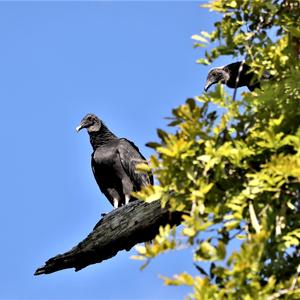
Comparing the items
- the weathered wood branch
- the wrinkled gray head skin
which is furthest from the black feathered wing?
the weathered wood branch

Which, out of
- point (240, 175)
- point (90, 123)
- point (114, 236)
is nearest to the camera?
point (240, 175)

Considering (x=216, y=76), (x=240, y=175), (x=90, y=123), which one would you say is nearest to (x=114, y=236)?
(x=240, y=175)

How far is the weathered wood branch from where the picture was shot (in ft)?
17.0

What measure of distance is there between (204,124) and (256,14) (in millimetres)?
958

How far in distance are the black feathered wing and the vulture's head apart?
991mm

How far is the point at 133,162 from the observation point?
7699 mm

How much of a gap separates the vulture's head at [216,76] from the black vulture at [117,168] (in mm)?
992

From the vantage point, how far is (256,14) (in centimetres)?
420

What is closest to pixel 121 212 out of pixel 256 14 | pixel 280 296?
pixel 256 14

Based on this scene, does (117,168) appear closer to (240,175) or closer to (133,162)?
(133,162)

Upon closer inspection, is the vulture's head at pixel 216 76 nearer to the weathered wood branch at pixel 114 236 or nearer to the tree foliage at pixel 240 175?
the weathered wood branch at pixel 114 236

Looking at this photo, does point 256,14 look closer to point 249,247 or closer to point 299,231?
point 299,231

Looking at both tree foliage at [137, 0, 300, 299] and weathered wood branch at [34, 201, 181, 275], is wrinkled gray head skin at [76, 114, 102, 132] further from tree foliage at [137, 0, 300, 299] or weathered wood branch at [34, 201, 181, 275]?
tree foliage at [137, 0, 300, 299]

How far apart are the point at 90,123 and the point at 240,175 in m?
4.84
